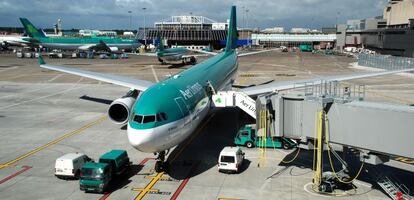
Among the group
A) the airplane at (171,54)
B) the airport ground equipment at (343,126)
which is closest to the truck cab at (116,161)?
the airport ground equipment at (343,126)

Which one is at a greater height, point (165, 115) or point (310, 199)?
point (165, 115)

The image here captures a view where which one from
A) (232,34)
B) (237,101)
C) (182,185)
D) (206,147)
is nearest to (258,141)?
(237,101)

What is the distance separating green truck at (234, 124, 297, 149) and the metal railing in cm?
5019

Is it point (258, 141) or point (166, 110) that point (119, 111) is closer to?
point (166, 110)

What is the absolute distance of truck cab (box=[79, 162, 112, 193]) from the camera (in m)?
19.2

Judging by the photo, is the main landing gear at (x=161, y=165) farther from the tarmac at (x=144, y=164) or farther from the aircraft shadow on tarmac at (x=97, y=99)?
the aircraft shadow on tarmac at (x=97, y=99)

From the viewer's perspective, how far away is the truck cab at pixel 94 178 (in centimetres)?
1920

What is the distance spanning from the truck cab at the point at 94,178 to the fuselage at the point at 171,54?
68.3 m

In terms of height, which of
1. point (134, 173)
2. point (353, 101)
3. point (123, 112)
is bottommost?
point (134, 173)

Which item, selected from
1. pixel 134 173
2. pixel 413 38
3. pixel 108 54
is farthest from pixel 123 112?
pixel 108 54

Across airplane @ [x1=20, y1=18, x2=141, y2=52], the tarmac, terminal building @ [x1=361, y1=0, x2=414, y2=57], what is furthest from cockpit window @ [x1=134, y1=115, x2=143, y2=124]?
airplane @ [x1=20, y1=18, x2=141, y2=52]

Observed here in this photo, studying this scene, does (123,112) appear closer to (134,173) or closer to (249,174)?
(134,173)

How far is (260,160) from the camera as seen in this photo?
945 inches

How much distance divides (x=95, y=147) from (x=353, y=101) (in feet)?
58.5
